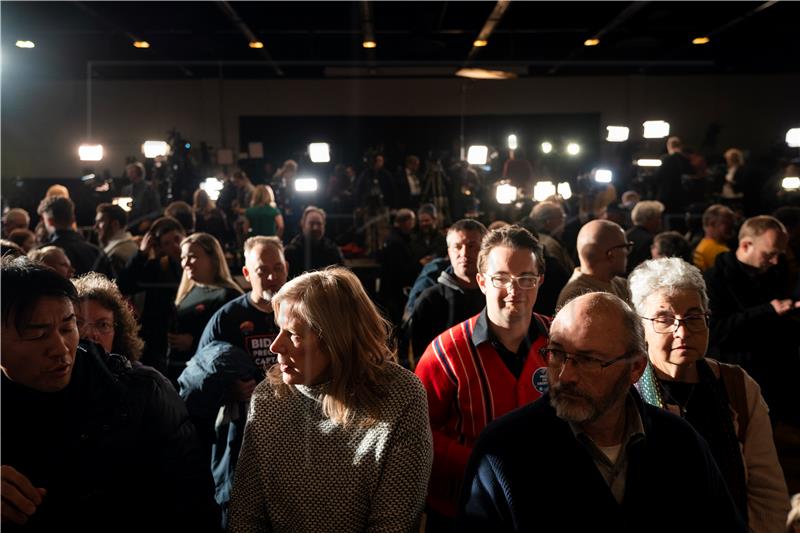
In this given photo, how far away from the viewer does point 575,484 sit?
152 cm

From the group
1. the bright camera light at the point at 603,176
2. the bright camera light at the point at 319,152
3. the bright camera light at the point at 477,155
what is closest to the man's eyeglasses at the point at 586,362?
the bright camera light at the point at 603,176

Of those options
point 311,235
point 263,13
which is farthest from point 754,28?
point 311,235

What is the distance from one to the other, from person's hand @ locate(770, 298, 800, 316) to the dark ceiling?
6939mm

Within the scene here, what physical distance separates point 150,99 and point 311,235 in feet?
38.1

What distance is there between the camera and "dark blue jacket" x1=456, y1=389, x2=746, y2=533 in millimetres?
1511

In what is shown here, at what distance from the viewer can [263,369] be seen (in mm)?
2961

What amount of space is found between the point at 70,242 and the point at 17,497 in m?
3.31

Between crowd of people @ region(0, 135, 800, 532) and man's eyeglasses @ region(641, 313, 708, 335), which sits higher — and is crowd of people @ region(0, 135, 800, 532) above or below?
below

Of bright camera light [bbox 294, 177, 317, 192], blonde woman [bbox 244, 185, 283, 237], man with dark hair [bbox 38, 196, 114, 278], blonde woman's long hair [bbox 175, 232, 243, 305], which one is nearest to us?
blonde woman's long hair [bbox 175, 232, 243, 305]

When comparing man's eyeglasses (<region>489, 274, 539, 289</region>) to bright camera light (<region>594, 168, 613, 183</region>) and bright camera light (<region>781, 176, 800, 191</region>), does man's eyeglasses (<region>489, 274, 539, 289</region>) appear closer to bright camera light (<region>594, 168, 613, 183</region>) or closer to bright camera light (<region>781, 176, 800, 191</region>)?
bright camera light (<region>781, 176, 800, 191</region>)

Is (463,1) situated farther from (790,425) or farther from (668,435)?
(668,435)

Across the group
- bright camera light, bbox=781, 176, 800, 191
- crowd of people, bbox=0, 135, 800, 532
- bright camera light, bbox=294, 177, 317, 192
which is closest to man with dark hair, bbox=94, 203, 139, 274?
crowd of people, bbox=0, 135, 800, 532

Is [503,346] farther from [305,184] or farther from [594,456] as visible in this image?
[305,184]

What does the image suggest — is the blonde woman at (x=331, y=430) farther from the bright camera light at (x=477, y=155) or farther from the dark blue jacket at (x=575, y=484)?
the bright camera light at (x=477, y=155)
